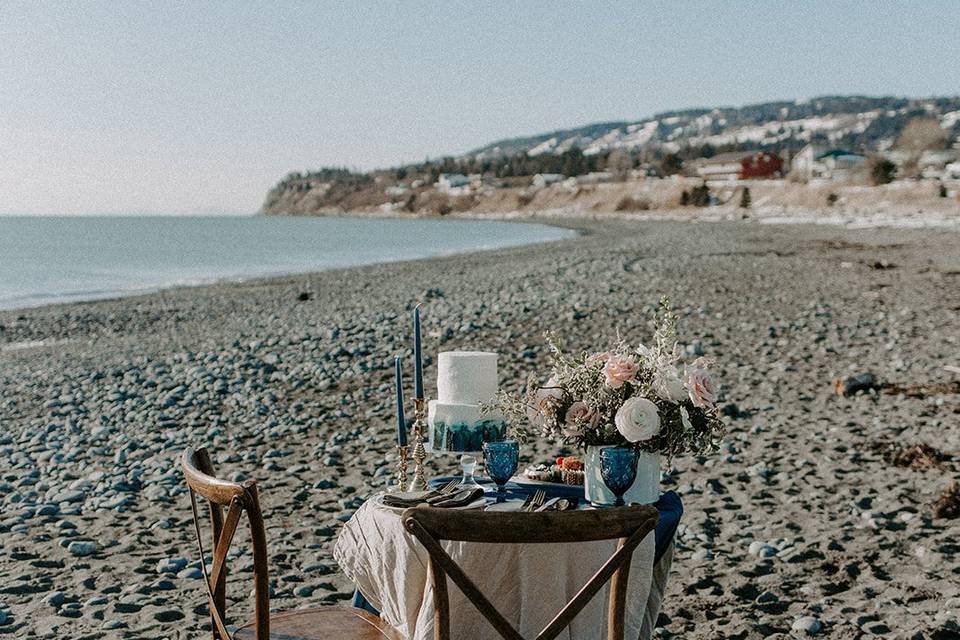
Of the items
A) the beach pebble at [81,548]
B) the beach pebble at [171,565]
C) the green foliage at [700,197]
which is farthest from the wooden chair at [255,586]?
the green foliage at [700,197]

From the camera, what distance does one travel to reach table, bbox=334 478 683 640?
325 cm

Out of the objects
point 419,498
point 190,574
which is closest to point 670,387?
point 419,498

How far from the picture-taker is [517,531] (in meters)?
2.48

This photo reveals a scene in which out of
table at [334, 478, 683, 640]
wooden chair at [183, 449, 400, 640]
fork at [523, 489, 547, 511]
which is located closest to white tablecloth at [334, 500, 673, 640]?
table at [334, 478, 683, 640]

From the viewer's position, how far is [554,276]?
2625 cm

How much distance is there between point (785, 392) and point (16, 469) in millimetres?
8284

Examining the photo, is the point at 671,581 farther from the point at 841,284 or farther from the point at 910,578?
the point at 841,284

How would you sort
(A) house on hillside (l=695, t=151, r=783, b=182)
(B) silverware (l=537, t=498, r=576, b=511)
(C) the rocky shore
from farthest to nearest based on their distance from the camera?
1. (A) house on hillside (l=695, t=151, r=783, b=182)
2. (C) the rocky shore
3. (B) silverware (l=537, t=498, r=576, b=511)

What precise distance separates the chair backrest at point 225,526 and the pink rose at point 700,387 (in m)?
1.66

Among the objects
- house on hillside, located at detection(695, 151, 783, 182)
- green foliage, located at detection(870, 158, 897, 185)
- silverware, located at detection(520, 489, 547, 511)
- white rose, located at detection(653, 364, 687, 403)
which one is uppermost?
house on hillside, located at detection(695, 151, 783, 182)

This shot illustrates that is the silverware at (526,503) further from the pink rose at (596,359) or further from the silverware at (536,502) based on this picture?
the pink rose at (596,359)

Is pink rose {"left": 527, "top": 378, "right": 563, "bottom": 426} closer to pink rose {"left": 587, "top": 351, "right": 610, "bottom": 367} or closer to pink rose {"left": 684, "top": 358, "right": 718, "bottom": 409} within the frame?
pink rose {"left": 587, "top": 351, "right": 610, "bottom": 367}

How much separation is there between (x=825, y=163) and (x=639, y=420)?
137 metres

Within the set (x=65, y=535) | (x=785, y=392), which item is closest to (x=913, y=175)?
(x=785, y=392)
